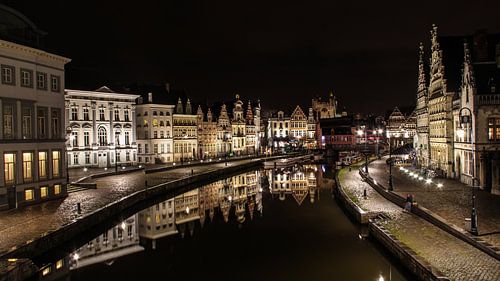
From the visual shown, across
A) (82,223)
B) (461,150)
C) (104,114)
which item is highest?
(104,114)

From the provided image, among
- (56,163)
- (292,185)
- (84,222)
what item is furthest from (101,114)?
(84,222)

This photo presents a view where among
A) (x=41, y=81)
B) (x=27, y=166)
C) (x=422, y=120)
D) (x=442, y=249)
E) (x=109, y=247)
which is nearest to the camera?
(x=442, y=249)

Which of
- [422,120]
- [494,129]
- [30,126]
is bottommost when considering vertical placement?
[494,129]

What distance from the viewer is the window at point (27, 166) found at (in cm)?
2978

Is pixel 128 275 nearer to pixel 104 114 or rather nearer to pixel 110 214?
pixel 110 214

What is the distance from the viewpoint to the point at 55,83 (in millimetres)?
33656

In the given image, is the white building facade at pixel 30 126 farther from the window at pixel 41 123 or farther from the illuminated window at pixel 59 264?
the illuminated window at pixel 59 264

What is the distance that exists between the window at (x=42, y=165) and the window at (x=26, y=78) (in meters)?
4.76

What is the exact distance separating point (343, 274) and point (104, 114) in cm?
4979

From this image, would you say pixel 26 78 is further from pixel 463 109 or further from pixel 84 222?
pixel 463 109

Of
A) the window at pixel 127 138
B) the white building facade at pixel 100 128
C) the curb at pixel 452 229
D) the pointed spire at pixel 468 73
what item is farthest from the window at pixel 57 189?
the pointed spire at pixel 468 73

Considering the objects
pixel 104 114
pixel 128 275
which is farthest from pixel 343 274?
pixel 104 114

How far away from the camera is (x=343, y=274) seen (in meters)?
19.2

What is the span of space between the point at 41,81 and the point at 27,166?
20.9ft
